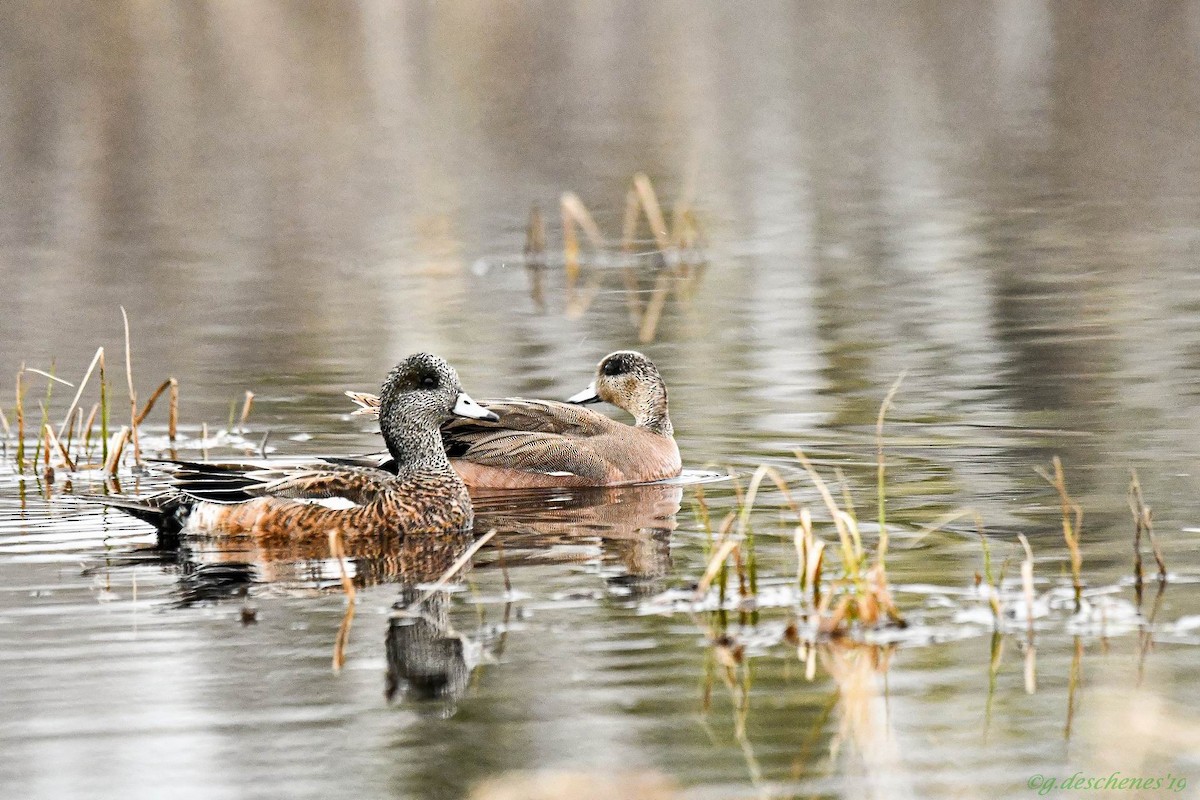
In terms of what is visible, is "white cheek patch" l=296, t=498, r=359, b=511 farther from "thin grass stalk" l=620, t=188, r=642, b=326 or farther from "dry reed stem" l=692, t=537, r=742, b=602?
"thin grass stalk" l=620, t=188, r=642, b=326

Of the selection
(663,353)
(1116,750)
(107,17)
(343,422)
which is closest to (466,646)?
(1116,750)

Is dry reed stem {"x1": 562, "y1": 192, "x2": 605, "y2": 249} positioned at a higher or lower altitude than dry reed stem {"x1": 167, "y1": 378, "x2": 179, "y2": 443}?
higher

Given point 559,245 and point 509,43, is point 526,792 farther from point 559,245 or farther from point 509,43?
point 509,43

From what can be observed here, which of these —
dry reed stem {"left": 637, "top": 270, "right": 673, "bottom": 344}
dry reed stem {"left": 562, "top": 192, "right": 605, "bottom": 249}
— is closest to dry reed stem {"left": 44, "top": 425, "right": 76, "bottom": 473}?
dry reed stem {"left": 637, "top": 270, "right": 673, "bottom": 344}

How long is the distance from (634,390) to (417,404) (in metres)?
1.89

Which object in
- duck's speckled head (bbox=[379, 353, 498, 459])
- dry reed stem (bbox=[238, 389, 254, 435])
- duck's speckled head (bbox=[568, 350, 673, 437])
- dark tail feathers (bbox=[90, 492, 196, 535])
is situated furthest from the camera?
dry reed stem (bbox=[238, 389, 254, 435])

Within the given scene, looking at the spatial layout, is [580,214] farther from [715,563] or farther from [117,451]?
[715,563]

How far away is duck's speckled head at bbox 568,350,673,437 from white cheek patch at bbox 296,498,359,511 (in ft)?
7.89

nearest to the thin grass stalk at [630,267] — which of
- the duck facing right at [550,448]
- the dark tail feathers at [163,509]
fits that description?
the duck facing right at [550,448]

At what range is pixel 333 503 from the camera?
9.54 metres

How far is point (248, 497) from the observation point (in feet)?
31.2

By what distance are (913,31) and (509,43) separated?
38.2ft

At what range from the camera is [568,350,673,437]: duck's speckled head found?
1155 centimetres

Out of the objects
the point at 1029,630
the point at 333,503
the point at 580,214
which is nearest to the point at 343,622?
the point at 333,503
